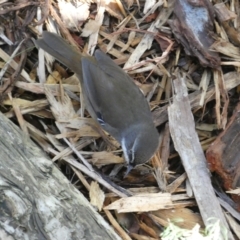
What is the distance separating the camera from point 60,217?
313 centimetres

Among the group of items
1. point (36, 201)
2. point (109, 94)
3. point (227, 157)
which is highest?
point (36, 201)

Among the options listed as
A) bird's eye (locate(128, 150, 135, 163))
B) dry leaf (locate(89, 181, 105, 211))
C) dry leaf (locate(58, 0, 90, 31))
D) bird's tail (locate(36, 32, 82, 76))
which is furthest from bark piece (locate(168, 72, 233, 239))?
dry leaf (locate(58, 0, 90, 31))

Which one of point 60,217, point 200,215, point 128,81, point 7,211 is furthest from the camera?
point 128,81

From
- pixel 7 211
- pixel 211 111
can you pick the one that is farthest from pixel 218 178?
pixel 7 211

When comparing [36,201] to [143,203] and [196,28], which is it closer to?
[143,203]

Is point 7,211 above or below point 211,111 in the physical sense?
above

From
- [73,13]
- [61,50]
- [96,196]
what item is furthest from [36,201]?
[73,13]

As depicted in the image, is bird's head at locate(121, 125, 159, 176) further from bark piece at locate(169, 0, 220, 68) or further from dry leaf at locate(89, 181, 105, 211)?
bark piece at locate(169, 0, 220, 68)

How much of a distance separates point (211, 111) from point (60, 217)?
1741mm

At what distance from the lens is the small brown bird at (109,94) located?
4.19m

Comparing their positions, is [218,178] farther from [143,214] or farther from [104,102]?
[104,102]

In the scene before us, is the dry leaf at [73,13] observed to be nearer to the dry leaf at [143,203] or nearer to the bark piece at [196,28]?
the bark piece at [196,28]

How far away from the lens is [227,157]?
12.9 ft

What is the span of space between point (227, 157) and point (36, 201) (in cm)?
151
